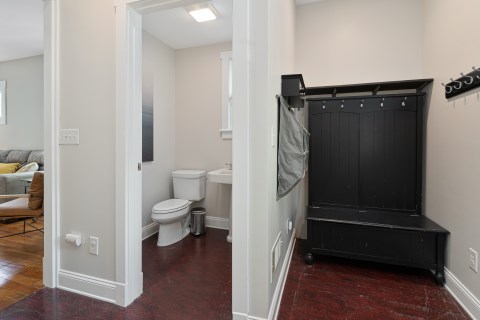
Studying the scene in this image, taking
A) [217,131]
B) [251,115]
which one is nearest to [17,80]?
[217,131]

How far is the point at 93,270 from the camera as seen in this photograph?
1.81m

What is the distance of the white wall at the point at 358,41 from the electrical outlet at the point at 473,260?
1.77m

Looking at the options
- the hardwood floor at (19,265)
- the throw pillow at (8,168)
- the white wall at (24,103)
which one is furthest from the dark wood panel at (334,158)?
the white wall at (24,103)

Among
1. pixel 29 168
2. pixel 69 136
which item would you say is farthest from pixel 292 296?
pixel 29 168

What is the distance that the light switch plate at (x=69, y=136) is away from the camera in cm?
181

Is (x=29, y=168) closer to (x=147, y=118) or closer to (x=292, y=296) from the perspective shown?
(x=147, y=118)

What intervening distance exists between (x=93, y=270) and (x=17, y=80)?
15.8 ft

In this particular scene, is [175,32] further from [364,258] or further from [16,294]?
[364,258]

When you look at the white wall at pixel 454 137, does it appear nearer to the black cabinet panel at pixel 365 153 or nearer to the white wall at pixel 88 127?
the black cabinet panel at pixel 365 153

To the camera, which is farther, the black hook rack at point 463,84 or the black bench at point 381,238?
the black bench at point 381,238

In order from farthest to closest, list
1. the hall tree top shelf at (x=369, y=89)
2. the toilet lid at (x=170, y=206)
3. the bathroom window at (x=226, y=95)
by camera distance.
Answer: the bathroom window at (x=226, y=95) < the toilet lid at (x=170, y=206) < the hall tree top shelf at (x=369, y=89)

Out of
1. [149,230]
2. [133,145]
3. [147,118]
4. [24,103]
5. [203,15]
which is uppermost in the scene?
[203,15]

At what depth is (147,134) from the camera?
2.93 meters

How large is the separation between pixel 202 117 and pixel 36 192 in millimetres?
2057
